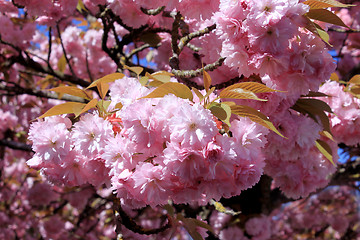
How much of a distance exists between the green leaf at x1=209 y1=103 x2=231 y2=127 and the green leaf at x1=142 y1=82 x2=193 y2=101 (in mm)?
90

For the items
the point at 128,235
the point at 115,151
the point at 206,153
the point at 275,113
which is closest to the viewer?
the point at 206,153

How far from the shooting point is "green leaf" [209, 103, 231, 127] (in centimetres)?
89

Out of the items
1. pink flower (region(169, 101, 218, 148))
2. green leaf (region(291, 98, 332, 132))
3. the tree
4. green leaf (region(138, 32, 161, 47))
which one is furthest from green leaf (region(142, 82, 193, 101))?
green leaf (region(138, 32, 161, 47))

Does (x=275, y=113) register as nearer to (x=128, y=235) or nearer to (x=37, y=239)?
(x=128, y=235)

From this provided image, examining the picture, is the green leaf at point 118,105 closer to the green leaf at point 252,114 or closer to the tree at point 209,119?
the tree at point 209,119

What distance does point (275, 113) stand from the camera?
4.35 ft

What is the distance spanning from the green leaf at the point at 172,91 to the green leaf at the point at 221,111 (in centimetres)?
9

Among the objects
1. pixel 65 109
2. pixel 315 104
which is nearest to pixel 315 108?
pixel 315 104

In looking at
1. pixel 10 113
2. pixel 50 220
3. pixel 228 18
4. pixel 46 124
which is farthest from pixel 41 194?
pixel 228 18

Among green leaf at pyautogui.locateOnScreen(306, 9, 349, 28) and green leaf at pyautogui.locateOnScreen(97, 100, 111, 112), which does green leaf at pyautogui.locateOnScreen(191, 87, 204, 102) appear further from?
green leaf at pyautogui.locateOnScreen(306, 9, 349, 28)

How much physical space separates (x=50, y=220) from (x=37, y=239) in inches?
55.8

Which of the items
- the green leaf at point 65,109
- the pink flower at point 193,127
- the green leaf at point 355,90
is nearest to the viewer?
the pink flower at point 193,127

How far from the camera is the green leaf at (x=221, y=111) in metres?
0.89

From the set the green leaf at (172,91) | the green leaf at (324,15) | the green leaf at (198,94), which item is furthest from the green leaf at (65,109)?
the green leaf at (324,15)
